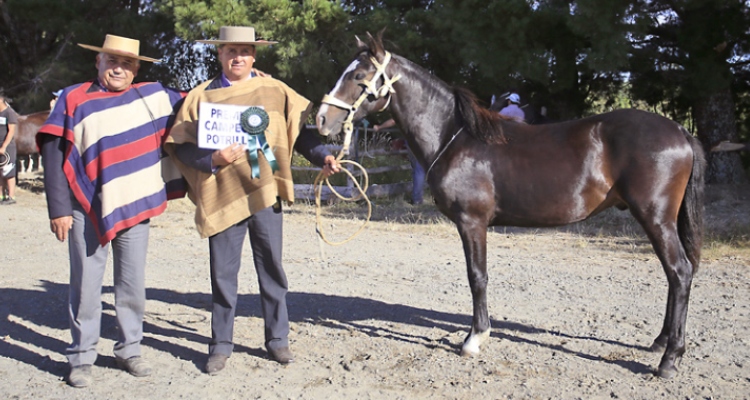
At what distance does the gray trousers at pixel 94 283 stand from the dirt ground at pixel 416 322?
0.22 meters

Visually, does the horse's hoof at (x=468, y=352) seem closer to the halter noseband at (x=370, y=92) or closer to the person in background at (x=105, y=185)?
the halter noseband at (x=370, y=92)

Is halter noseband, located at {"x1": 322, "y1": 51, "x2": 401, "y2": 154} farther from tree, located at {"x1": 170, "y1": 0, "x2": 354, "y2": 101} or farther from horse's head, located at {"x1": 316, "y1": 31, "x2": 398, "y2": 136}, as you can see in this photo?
tree, located at {"x1": 170, "y1": 0, "x2": 354, "y2": 101}

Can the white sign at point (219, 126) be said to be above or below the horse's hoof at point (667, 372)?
above

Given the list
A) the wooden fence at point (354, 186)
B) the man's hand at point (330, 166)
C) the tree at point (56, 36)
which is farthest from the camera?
the tree at point (56, 36)

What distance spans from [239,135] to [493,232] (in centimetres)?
550

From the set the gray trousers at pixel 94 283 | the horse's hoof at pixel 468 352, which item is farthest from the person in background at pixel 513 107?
the gray trousers at pixel 94 283

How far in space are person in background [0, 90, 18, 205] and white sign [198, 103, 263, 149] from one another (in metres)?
8.86

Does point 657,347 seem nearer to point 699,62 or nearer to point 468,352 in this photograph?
point 468,352

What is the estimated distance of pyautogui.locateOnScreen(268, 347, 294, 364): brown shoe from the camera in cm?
436

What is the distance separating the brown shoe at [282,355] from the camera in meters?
4.36

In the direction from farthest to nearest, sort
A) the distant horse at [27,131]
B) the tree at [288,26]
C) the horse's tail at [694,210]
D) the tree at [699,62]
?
the distant horse at [27,131]
the tree at [288,26]
the tree at [699,62]
the horse's tail at [694,210]

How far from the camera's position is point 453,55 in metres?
12.0

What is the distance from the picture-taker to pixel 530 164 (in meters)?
4.53

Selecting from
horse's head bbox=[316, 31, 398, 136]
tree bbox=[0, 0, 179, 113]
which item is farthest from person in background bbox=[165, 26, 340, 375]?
tree bbox=[0, 0, 179, 113]
